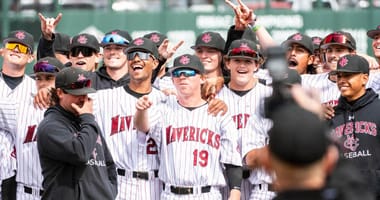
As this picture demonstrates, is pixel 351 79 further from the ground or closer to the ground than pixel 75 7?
closer to the ground

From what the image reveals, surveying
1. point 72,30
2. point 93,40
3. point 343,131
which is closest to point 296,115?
point 343,131

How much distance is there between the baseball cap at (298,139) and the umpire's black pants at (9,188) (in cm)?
475

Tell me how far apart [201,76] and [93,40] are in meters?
1.60

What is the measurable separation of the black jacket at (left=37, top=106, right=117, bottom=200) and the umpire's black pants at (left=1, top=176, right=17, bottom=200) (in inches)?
60.1

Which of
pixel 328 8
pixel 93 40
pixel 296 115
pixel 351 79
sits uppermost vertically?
pixel 328 8

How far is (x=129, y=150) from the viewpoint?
269 inches

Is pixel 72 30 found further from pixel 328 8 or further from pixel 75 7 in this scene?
pixel 328 8

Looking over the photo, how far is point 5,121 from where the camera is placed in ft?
23.4

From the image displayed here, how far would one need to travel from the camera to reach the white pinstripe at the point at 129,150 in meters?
6.82

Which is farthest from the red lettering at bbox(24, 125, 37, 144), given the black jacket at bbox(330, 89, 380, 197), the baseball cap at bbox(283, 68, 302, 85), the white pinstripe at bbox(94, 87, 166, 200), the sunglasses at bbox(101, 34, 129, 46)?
the baseball cap at bbox(283, 68, 302, 85)

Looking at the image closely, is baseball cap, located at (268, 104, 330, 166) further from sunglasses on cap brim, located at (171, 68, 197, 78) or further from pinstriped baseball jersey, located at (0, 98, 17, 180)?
pinstriped baseball jersey, located at (0, 98, 17, 180)

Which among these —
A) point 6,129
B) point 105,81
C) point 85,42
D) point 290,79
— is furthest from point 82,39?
point 290,79

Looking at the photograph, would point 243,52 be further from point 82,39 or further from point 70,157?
point 70,157

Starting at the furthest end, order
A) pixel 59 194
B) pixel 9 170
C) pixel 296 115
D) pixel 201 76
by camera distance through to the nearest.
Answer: pixel 9 170 → pixel 201 76 → pixel 59 194 → pixel 296 115
